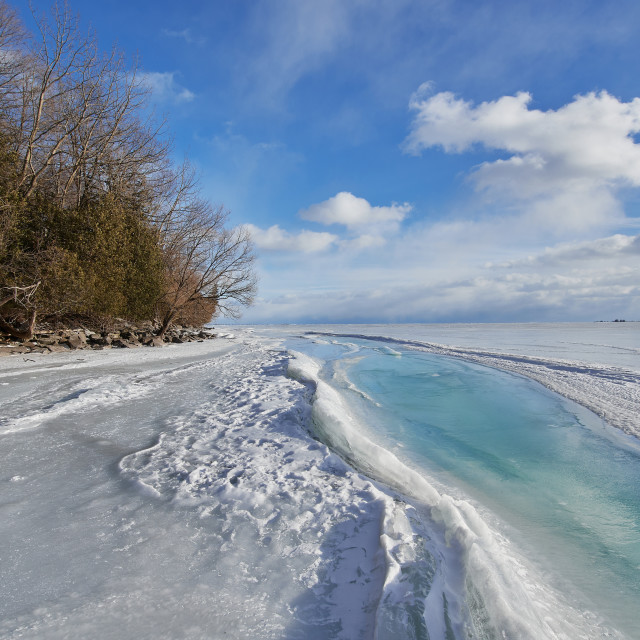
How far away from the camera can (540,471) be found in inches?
163

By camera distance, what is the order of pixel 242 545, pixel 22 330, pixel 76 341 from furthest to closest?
pixel 76 341, pixel 22 330, pixel 242 545

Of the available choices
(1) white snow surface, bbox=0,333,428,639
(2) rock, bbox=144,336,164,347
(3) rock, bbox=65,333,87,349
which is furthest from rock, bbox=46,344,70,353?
(1) white snow surface, bbox=0,333,428,639

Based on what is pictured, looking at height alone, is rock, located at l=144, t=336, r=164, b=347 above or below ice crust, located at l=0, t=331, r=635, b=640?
below

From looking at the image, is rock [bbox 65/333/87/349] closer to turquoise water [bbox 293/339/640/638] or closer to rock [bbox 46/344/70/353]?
rock [bbox 46/344/70/353]

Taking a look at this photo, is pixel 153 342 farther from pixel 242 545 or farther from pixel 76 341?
pixel 242 545

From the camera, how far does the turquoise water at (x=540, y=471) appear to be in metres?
2.43

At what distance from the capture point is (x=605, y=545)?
2.75 m

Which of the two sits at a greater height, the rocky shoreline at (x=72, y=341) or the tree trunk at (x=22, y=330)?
the tree trunk at (x=22, y=330)

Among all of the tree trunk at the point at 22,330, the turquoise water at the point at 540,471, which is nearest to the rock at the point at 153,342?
the tree trunk at the point at 22,330

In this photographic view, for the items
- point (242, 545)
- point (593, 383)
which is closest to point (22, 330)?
point (242, 545)

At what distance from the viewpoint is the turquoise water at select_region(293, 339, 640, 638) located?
2426 millimetres

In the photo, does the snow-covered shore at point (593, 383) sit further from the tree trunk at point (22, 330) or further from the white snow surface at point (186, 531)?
the tree trunk at point (22, 330)

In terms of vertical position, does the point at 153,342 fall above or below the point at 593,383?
below

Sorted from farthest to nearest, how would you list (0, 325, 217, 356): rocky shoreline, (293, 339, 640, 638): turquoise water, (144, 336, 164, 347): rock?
1. (144, 336, 164, 347): rock
2. (0, 325, 217, 356): rocky shoreline
3. (293, 339, 640, 638): turquoise water
